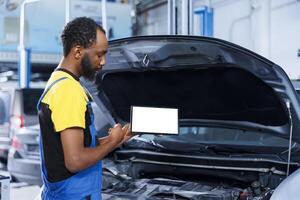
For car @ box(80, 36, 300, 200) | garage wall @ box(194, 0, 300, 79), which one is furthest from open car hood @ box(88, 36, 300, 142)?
garage wall @ box(194, 0, 300, 79)

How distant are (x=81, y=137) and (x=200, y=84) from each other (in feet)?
4.45

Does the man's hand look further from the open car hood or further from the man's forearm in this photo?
the open car hood

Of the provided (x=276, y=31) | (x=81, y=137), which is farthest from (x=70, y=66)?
(x=276, y=31)

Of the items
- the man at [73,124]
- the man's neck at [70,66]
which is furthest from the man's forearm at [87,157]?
the man's neck at [70,66]

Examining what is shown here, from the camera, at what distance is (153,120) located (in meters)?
2.64

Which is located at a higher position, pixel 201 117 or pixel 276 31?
pixel 276 31

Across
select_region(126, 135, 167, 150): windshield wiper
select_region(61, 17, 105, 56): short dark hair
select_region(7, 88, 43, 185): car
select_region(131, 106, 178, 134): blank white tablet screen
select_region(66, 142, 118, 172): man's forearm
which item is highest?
select_region(61, 17, 105, 56): short dark hair

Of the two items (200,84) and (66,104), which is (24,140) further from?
(66,104)

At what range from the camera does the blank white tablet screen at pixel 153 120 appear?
2590mm

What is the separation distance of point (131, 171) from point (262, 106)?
1094 mm

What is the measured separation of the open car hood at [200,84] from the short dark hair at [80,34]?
79 centimetres

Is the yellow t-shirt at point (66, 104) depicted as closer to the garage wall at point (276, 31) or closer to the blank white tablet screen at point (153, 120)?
the blank white tablet screen at point (153, 120)

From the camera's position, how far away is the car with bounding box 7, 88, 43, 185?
7172 millimetres

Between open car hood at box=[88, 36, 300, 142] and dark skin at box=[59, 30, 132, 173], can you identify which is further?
open car hood at box=[88, 36, 300, 142]
